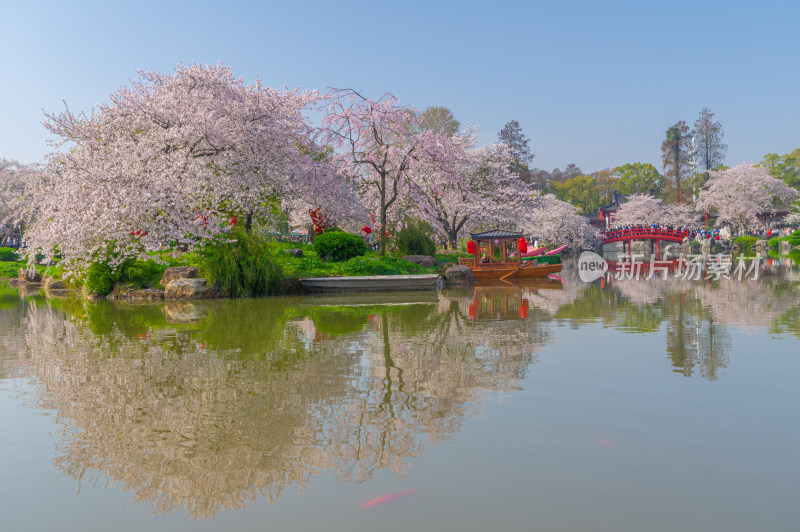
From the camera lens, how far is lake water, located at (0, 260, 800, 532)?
4.91 meters

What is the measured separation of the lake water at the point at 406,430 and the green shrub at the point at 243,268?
9730 mm

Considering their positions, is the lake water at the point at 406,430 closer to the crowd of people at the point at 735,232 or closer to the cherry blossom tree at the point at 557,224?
the cherry blossom tree at the point at 557,224

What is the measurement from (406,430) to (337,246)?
81.5 feet

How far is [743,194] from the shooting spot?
262ft

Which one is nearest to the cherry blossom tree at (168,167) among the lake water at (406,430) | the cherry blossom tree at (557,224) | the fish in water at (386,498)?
the lake water at (406,430)

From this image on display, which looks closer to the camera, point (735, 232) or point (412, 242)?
point (412, 242)

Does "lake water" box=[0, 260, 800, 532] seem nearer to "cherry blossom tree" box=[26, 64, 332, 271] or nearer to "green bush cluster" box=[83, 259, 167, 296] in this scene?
"cherry blossom tree" box=[26, 64, 332, 271]

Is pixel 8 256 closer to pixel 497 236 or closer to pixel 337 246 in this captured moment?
pixel 337 246

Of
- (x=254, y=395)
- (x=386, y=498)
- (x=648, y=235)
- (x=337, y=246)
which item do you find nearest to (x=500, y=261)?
(x=337, y=246)

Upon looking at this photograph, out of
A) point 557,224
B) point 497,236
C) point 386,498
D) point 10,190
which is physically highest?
point 10,190

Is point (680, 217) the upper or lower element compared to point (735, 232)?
upper

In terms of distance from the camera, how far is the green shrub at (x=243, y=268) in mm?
24031

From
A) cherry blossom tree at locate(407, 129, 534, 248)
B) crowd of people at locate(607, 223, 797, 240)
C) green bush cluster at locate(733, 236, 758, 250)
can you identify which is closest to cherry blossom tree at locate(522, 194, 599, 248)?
crowd of people at locate(607, 223, 797, 240)

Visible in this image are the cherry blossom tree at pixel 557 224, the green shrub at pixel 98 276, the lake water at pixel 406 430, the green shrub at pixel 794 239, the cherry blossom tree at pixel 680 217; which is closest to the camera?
the lake water at pixel 406 430
